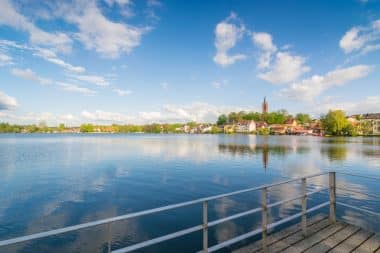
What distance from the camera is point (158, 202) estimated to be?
14438 millimetres

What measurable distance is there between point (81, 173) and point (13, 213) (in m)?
11.7

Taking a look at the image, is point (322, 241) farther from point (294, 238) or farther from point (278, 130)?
point (278, 130)

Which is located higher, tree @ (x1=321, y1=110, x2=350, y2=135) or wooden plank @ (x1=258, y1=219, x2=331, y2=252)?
tree @ (x1=321, y1=110, x2=350, y2=135)

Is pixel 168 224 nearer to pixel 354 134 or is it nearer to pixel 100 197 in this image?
pixel 100 197

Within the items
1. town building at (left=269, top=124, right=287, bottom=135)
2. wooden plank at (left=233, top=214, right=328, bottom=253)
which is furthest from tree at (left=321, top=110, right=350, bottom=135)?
wooden plank at (left=233, top=214, right=328, bottom=253)

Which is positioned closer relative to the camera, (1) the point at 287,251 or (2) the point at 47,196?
(1) the point at 287,251

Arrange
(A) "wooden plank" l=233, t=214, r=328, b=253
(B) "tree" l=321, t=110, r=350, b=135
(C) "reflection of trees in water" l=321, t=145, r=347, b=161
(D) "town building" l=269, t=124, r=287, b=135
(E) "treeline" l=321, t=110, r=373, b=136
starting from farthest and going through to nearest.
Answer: (D) "town building" l=269, t=124, r=287, b=135, (E) "treeline" l=321, t=110, r=373, b=136, (B) "tree" l=321, t=110, r=350, b=135, (C) "reflection of trees in water" l=321, t=145, r=347, b=161, (A) "wooden plank" l=233, t=214, r=328, b=253

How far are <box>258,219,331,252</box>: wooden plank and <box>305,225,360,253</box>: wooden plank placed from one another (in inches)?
14.5

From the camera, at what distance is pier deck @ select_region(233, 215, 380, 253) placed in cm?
511

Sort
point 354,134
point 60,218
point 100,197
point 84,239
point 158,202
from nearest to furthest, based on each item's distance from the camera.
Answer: point 84,239 < point 60,218 < point 158,202 < point 100,197 < point 354,134

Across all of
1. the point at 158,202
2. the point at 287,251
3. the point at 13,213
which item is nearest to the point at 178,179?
the point at 158,202

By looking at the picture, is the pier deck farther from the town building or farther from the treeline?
the town building

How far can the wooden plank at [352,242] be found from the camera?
16.9 ft

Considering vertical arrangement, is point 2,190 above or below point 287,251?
below
